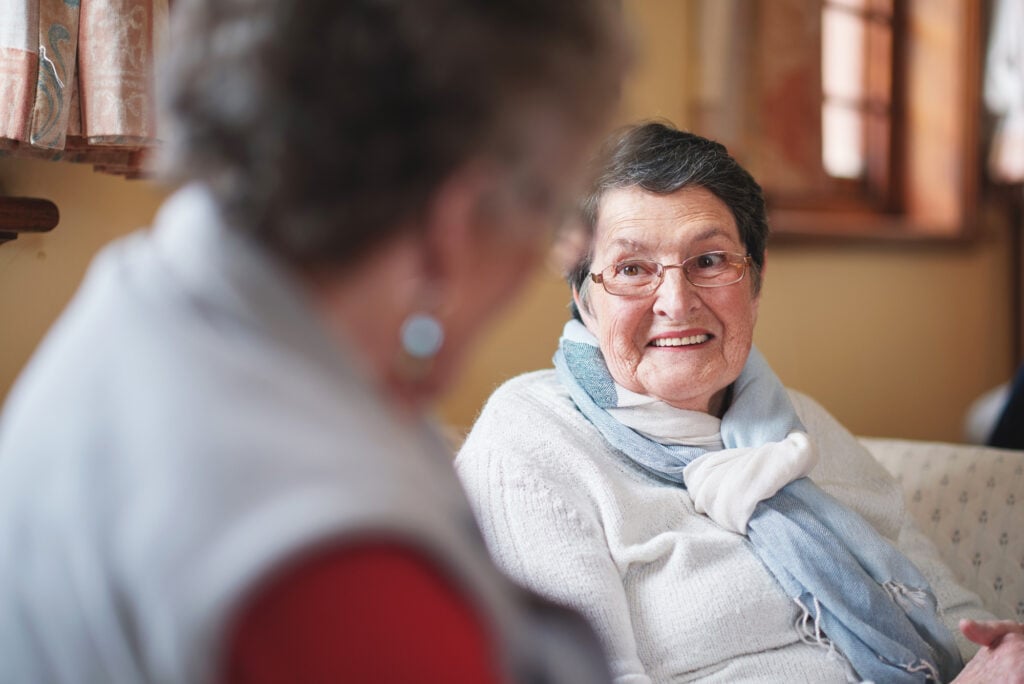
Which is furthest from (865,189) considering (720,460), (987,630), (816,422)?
(987,630)

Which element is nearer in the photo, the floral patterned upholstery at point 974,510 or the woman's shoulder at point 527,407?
the woman's shoulder at point 527,407

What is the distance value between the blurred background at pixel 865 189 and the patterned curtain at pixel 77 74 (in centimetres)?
119

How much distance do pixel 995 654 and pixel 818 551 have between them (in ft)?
0.82

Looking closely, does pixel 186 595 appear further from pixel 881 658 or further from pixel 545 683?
pixel 881 658

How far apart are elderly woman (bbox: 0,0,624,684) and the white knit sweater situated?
0.62 meters

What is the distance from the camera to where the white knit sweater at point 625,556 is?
4.25 ft

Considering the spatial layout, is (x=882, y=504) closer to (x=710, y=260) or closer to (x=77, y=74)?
(x=710, y=260)

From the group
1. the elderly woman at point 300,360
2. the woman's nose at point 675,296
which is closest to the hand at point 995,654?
the woman's nose at point 675,296

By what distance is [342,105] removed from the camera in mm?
580

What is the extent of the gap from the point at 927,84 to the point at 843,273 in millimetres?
978

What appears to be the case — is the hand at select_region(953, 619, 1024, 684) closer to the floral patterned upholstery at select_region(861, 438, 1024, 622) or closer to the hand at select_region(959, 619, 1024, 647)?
the hand at select_region(959, 619, 1024, 647)

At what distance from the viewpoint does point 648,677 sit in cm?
129

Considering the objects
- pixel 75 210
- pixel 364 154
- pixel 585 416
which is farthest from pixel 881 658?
pixel 75 210

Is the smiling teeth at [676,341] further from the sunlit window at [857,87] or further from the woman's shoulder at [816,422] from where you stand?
the sunlit window at [857,87]
